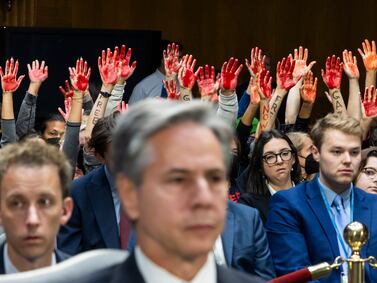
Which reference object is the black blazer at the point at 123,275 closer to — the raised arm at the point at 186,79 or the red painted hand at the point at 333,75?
the raised arm at the point at 186,79

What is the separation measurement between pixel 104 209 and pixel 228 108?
6.68 ft

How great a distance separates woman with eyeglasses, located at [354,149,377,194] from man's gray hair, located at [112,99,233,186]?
391 centimetres

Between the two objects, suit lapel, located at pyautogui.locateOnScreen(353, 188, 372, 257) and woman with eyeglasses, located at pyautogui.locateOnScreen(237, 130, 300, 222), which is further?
woman with eyeglasses, located at pyautogui.locateOnScreen(237, 130, 300, 222)

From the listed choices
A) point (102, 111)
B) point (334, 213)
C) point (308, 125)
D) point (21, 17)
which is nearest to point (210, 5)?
point (21, 17)

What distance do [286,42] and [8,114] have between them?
4.92 m

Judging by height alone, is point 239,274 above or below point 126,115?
below

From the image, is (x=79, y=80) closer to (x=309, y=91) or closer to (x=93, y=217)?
(x=309, y=91)

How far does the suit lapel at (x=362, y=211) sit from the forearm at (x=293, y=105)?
2583 mm

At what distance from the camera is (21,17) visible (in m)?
10.2

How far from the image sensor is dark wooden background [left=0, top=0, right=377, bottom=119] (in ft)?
35.7

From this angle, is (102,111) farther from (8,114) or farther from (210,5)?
(210,5)

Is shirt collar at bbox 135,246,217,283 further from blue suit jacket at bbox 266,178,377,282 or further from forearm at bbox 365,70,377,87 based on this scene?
forearm at bbox 365,70,377,87

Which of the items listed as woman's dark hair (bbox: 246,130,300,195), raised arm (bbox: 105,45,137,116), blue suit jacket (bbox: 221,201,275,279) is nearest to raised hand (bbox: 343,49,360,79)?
raised arm (bbox: 105,45,137,116)

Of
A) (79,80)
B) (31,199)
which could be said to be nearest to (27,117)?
(79,80)
